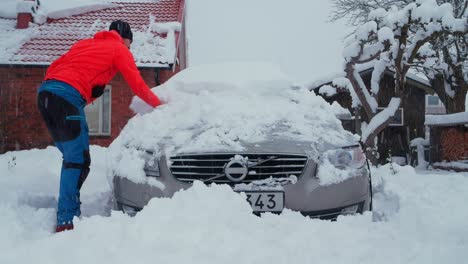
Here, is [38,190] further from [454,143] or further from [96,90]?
[454,143]

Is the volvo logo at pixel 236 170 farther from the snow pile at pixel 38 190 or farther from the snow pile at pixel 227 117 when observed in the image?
the snow pile at pixel 38 190

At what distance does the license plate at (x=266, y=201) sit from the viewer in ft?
8.36

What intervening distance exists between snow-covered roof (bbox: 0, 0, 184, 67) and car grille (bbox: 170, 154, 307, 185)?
8354 millimetres

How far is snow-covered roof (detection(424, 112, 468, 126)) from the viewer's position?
13.2m

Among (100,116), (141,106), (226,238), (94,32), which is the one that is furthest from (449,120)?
(226,238)

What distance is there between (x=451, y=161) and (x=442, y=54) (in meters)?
7.15

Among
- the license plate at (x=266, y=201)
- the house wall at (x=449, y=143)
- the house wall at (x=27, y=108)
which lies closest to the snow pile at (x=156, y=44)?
the house wall at (x=27, y=108)

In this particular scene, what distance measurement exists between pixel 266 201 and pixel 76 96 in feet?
5.31

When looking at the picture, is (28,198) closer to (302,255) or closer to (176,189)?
(176,189)

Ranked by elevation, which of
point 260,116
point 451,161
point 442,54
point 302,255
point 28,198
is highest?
point 442,54

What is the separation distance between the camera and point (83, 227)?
220cm

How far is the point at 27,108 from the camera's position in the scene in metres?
11.2

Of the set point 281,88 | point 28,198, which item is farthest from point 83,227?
point 281,88

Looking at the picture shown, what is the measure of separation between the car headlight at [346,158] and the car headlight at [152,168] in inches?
42.9
